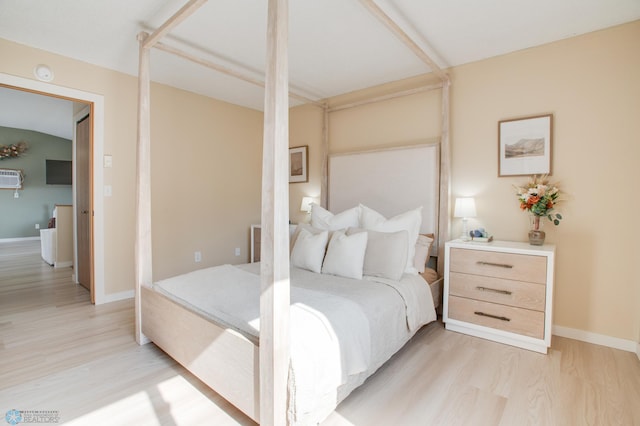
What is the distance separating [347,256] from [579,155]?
80.9 inches

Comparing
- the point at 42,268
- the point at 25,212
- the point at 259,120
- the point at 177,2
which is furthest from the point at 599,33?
the point at 25,212

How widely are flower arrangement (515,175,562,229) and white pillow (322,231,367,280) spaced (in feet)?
4.45

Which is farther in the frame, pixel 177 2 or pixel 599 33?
pixel 599 33

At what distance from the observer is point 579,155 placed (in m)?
2.50

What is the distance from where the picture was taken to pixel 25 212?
24.6ft

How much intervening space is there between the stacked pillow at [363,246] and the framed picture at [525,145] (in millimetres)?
930

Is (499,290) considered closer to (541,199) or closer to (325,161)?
(541,199)

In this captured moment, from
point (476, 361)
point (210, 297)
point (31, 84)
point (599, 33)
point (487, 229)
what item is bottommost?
point (476, 361)

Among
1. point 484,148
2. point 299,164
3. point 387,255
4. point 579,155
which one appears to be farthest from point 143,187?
point 579,155

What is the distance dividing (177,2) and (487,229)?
10.3 feet

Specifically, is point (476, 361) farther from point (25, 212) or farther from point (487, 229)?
point (25, 212)

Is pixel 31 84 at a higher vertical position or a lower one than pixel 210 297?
higher

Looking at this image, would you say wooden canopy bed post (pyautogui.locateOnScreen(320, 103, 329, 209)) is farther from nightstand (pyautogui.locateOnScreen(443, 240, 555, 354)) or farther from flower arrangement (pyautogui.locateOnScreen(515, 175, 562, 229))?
flower arrangement (pyautogui.locateOnScreen(515, 175, 562, 229))

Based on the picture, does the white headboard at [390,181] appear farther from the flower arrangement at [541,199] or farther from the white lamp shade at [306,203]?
the flower arrangement at [541,199]
